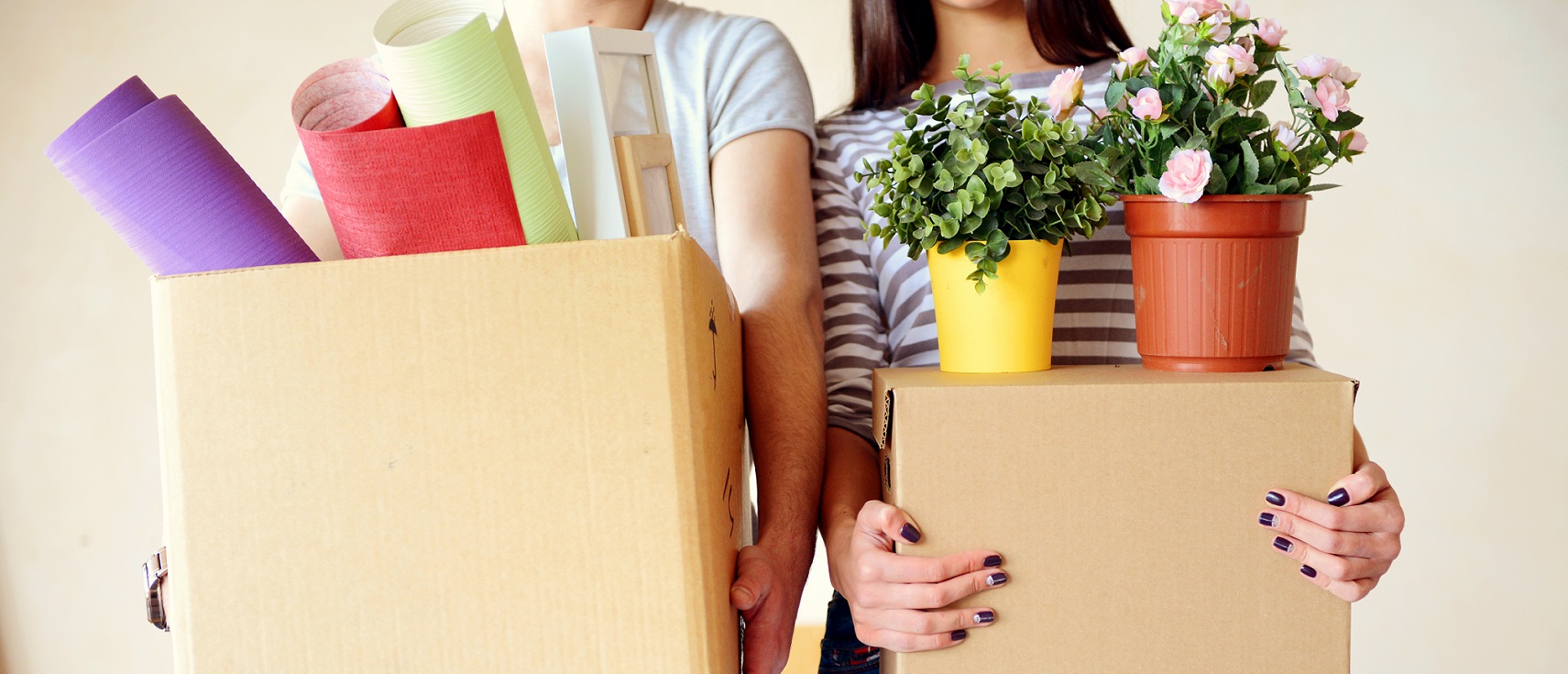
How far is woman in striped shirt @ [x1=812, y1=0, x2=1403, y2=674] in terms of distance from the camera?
711 millimetres

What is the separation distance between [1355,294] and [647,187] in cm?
194

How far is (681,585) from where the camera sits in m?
0.57

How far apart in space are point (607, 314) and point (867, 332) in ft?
1.74

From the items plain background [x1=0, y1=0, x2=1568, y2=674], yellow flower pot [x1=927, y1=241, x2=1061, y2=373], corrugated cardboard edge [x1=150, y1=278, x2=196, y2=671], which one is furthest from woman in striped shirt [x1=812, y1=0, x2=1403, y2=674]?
plain background [x1=0, y1=0, x2=1568, y2=674]

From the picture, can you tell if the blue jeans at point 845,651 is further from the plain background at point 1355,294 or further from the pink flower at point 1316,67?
the plain background at point 1355,294

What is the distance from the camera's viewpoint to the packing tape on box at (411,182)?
0.57 meters

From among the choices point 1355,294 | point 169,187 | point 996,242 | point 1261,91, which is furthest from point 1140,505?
point 1355,294

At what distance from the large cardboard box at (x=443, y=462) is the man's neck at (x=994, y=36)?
69 cm

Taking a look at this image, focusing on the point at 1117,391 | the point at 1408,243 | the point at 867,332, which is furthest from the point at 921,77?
the point at 1408,243

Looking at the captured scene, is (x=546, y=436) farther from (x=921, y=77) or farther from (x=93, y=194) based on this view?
(x=921, y=77)

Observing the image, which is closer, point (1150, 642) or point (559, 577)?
point (559, 577)

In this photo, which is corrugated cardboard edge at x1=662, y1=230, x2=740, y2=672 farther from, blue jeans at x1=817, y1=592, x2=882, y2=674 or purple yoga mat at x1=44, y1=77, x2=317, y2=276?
blue jeans at x1=817, y1=592, x2=882, y2=674

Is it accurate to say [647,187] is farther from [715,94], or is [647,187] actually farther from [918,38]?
[918,38]

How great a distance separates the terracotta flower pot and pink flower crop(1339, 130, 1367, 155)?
0.16 feet
